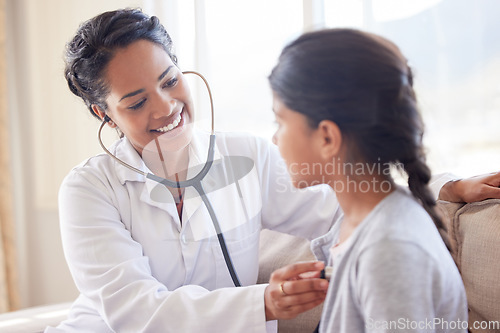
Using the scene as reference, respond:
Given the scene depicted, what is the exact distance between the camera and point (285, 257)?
1.10m

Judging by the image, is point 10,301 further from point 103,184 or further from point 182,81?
point 182,81

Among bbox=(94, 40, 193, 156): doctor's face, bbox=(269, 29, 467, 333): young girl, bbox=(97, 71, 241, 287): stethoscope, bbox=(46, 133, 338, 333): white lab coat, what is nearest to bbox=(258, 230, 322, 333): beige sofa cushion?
bbox=(46, 133, 338, 333): white lab coat

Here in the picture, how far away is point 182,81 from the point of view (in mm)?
910

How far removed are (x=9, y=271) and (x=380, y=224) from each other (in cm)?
196

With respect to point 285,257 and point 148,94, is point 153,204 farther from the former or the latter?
point 285,257

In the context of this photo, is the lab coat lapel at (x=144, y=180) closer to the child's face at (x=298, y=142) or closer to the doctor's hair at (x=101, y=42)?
the doctor's hair at (x=101, y=42)

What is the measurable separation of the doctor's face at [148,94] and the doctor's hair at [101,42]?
0.04 feet

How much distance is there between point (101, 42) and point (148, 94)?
0.11m

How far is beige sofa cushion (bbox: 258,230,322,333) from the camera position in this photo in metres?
1.03

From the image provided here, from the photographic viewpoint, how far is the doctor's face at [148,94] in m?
0.85

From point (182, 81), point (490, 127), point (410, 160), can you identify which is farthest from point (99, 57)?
point (490, 127)

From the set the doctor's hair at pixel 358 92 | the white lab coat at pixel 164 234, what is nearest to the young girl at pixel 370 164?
the doctor's hair at pixel 358 92

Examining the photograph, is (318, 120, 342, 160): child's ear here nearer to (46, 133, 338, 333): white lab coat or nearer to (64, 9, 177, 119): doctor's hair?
(46, 133, 338, 333): white lab coat

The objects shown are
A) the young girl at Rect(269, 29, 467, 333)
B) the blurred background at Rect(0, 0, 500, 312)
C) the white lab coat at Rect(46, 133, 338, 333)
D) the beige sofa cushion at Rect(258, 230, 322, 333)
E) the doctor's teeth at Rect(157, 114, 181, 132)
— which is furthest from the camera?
the blurred background at Rect(0, 0, 500, 312)
